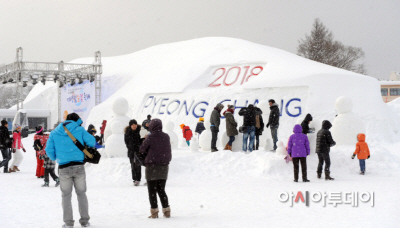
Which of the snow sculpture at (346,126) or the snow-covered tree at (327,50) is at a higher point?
the snow-covered tree at (327,50)

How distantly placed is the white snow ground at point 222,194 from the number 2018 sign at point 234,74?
42.5 feet

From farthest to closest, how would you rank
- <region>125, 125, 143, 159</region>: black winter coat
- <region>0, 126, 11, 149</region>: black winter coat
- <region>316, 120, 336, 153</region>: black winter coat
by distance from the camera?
A: <region>0, 126, 11, 149</region>: black winter coat, <region>316, 120, 336, 153</region>: black winter coat, <region>125, 125, 143, 159</region>: black winter coat

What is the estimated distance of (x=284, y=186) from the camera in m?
9.36

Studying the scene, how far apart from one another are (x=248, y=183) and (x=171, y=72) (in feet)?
65.0

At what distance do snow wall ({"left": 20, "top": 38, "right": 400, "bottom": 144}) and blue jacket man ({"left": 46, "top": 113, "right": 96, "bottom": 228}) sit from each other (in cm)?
1028

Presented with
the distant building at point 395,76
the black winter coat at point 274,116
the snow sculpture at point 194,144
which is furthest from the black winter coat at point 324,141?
the distant building at point 395,76

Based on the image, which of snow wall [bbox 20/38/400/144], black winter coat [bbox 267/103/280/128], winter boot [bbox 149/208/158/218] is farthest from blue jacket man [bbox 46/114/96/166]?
snow wall [bbox 20/38/400/144]

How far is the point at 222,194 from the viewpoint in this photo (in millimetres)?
8383

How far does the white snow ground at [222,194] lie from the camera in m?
6.02

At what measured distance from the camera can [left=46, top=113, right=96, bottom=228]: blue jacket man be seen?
565 centimetres

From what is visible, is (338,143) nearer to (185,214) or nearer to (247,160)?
(247,160)

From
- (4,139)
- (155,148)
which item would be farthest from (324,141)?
(4,139)

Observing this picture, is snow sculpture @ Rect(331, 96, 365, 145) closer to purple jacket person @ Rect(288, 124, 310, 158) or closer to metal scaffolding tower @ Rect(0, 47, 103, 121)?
purple jacket person @ Rect(288, 124, 310, 158)

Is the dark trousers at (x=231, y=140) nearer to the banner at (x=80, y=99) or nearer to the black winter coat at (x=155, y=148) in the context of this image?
the black winter coat at (x=155, y=148)
